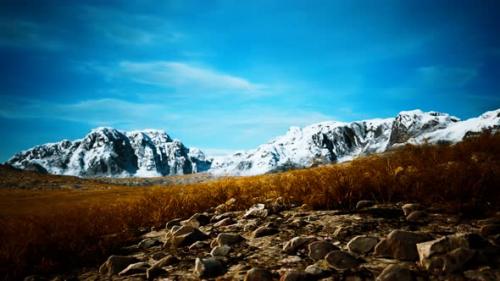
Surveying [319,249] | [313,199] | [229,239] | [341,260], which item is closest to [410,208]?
[313,199]

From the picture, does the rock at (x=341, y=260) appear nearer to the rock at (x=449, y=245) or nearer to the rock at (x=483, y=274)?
the rock at (x=449, y=245)

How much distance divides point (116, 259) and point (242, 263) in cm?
183

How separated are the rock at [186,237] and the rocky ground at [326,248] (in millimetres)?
15

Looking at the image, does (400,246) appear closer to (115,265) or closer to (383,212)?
(383,212)

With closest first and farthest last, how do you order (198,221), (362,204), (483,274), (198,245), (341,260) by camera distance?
1. (483,274)
2. (341,260)
3. (198,245)
4. (362,204)
5. (198,221)

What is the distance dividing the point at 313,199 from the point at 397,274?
293cm

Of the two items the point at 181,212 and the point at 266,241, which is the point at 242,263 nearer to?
the point at 266,241

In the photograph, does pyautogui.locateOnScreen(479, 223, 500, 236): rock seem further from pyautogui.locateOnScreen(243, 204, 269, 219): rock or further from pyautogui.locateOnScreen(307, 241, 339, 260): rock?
pyautogui.locateOnScreen(243, 204, 269, 219): rock

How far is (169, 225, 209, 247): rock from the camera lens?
4812 millimetres

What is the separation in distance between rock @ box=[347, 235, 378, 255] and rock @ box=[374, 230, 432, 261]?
0.34ft

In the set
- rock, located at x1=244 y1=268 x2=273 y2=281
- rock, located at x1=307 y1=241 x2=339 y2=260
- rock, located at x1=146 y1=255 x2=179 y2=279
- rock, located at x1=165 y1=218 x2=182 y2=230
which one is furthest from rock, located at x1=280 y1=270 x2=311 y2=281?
rock, located at x1=165 y1=218 x2=182 y2=230

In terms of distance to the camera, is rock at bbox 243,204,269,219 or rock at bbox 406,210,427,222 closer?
rock at bbox 406,210,427,222

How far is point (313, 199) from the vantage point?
5562 millimetres

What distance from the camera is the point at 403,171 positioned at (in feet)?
18.7
